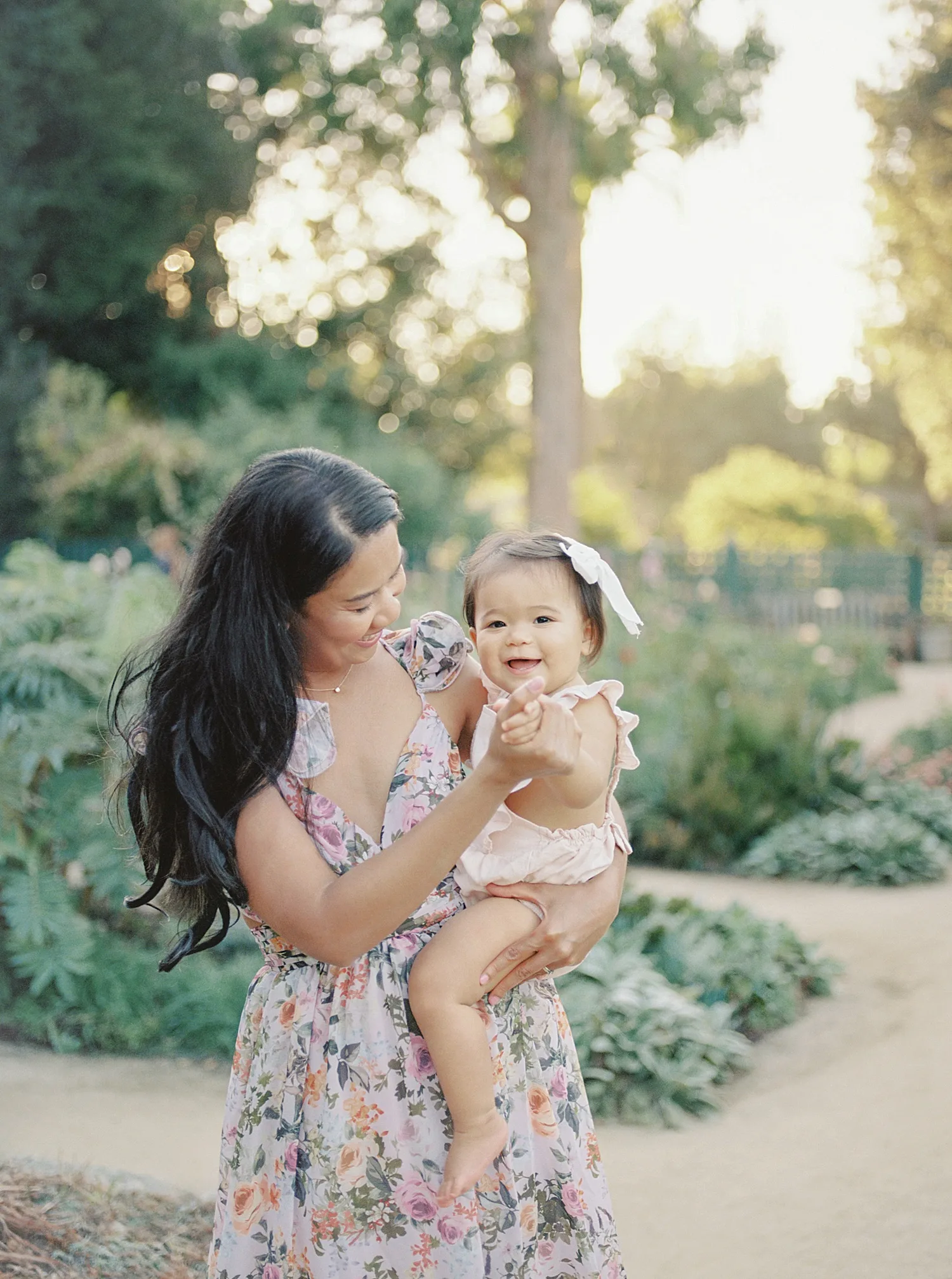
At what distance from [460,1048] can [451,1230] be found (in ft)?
0.85

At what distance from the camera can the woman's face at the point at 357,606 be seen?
1743mm

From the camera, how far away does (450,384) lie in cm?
1919

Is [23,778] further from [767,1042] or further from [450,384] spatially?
[450,384]

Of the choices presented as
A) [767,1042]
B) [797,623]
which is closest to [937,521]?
[797,623]

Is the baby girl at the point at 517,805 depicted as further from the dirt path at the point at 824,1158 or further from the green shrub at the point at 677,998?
the green shrub at the point at 677,998

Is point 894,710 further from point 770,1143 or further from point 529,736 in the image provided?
point 529,736

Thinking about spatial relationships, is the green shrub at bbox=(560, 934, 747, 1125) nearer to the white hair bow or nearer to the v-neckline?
the white hair bow

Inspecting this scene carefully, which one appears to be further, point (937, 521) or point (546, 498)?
point (937, 521)

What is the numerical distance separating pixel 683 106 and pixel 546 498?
4.53 m

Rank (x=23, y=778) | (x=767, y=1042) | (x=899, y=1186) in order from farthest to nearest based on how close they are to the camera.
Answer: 1. (x=767, y=1042)
2. (x=23, y=778)
3. (x=899, y=1186)

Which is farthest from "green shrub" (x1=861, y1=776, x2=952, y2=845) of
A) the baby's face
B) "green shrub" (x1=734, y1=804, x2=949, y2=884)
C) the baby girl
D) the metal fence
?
the metal fence

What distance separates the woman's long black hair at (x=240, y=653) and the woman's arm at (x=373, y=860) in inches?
2.6

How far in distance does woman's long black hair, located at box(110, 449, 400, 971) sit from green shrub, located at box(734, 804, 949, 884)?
17.0 ft

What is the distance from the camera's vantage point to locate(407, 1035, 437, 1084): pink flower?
5.76ft
